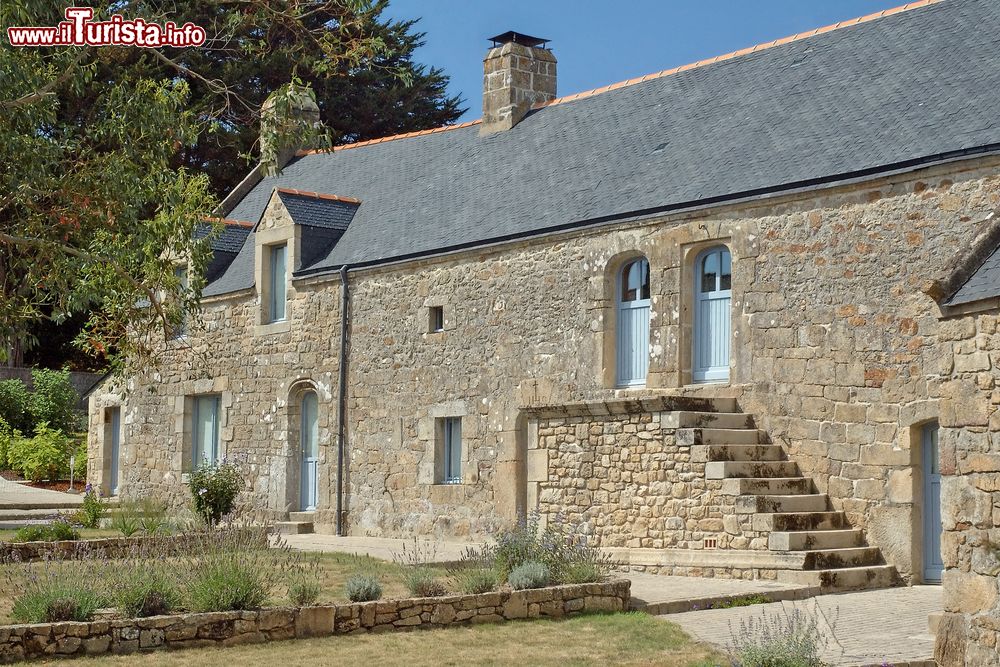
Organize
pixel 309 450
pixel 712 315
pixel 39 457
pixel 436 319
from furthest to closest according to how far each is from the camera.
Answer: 1. pixel 39 457
2. pixel 309 450
3. pixel 436 319
4. pixel 712 315

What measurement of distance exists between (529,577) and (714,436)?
3665 millimetres

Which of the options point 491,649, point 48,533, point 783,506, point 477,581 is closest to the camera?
point 491,649

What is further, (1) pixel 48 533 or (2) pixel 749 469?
(1) pixel 48 533

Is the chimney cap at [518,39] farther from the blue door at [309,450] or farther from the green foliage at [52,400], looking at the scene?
the green foliage at [52,400]

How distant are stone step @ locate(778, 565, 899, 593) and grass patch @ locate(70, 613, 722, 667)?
2.76 meters

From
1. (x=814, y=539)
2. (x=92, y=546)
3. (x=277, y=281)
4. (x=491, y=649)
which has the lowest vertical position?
(x=491, y=649)

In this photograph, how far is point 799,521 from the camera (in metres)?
13.0

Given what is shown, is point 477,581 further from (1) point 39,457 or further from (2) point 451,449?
(1) point 39,457

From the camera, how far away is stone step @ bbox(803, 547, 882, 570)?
12.6 meters

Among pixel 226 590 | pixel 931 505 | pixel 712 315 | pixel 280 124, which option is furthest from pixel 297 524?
pixel 226 590

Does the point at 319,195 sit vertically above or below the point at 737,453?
above

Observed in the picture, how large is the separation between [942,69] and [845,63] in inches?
66.3

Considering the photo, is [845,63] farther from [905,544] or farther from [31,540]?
[31,540]

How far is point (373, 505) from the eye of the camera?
61.8 ft
